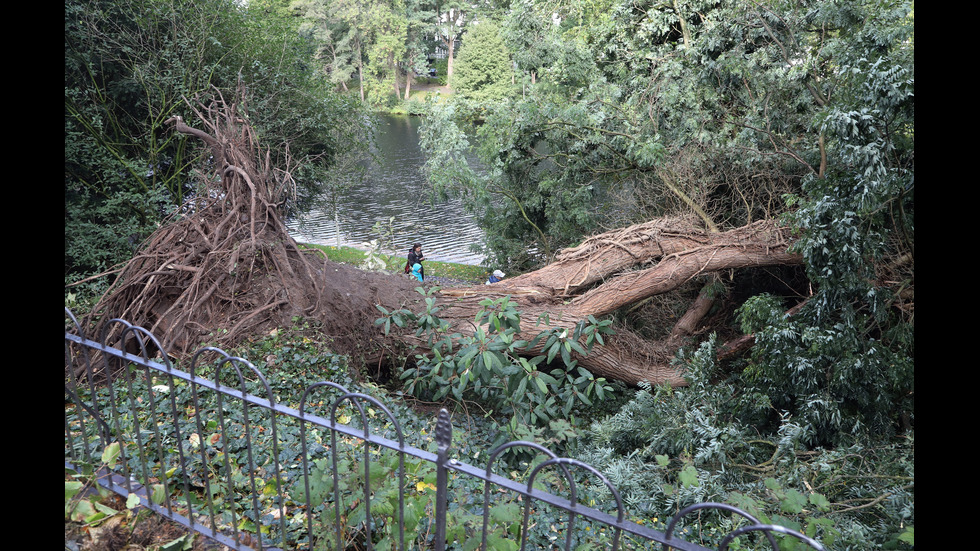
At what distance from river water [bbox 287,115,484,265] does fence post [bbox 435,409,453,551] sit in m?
13.6

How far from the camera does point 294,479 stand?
333 cm

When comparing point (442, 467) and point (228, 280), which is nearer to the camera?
point (442, 467)

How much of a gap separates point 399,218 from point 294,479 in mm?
17982

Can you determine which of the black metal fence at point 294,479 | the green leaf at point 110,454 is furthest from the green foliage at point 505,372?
the green leaf at point 110,454

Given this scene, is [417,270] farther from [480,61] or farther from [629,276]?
[480,61]

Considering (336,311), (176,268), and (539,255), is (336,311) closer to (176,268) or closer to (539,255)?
A: (176,268)

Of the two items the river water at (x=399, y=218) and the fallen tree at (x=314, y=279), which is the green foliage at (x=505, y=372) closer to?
the fallen tree at (x=314, y=279)

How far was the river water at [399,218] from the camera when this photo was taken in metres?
18.2

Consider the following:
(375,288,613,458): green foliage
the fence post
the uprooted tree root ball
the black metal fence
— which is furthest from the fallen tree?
the fence post

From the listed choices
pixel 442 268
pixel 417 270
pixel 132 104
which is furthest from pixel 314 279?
pixel 442 268

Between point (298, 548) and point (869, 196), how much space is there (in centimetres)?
474

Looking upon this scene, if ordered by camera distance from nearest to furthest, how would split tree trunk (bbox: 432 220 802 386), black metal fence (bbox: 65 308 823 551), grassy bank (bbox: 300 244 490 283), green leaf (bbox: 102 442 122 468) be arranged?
black metal fence (bbox: 65 308 823 551) < green leaf (bbox: 102 442 122 468) < split tree trunk (bbox: 432 220 802 386) < grassy bank (bbox: 300 244 490 283)

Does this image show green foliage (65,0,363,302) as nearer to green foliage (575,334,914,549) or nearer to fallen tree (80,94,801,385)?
fallen tree (80,94,801,385)

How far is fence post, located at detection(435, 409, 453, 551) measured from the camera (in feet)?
6.69
